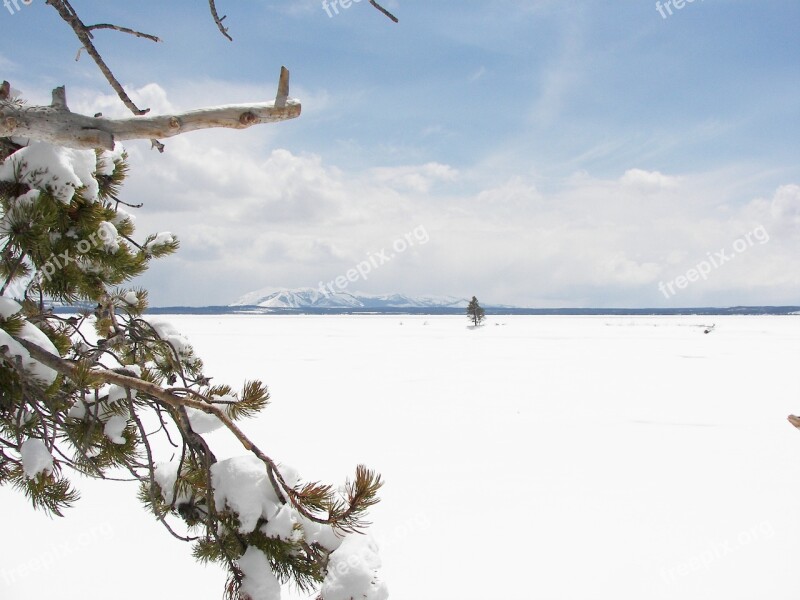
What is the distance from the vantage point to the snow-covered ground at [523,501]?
4117 mm

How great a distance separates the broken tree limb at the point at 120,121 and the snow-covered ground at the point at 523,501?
12.8 feet

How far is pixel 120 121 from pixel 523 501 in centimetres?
564

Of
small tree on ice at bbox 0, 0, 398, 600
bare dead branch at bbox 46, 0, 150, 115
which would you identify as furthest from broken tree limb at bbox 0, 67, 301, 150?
bare dead branch at bbox 46, 0, 150, 115

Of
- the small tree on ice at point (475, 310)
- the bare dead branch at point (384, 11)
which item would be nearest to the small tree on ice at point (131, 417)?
the bare dead branch at point (384, 11)

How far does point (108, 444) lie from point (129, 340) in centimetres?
96

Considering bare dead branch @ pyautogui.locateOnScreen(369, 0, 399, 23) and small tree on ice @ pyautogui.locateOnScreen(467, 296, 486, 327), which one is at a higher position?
small tree on ice @ pyautogui.locateOnScreen(467, 296, 486, 327)

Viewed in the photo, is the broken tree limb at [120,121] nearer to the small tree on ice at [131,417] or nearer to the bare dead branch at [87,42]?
the small tree on ice at [131,417]

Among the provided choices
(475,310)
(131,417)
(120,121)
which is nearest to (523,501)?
(131,417)

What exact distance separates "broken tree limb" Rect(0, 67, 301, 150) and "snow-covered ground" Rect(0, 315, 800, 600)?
390 cm

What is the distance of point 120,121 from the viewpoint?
124 centimetres

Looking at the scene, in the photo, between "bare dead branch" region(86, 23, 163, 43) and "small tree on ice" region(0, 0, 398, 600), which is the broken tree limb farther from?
"bare dead branch" region(86, 23, 163, 43)

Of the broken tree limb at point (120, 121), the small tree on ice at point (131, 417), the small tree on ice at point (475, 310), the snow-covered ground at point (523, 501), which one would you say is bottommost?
the snow-covered ground at point (523, 501)

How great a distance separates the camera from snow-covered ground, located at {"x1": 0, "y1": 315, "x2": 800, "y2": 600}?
4117 mm

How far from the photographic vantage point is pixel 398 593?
3.99 m
